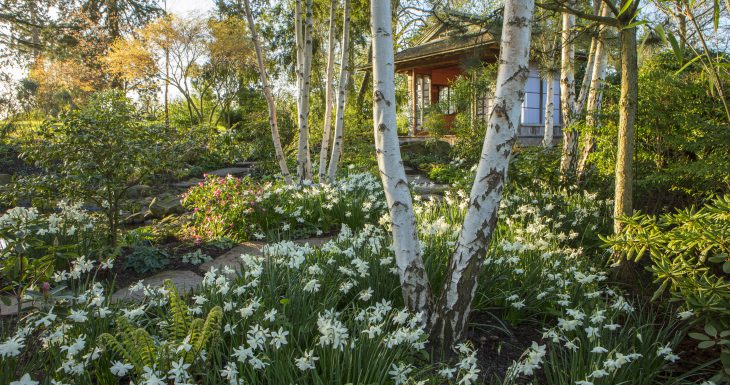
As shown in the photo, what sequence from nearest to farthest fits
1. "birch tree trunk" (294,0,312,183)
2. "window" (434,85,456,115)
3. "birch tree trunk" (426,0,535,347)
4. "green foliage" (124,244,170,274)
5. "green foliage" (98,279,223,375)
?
"green foliage" (98,279,223,375), "birch tree trunk" (426,0,535,347), "green foliage" (124,244,170,274), "birch tree trunk" (294,0,312,183), "window" (434,85,456,115)

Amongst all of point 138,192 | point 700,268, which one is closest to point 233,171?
point 138,192

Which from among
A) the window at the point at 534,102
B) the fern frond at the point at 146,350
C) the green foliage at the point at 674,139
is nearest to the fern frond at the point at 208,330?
the fern frond at the point at 146,350

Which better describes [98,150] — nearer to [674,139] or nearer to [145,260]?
[145,260]

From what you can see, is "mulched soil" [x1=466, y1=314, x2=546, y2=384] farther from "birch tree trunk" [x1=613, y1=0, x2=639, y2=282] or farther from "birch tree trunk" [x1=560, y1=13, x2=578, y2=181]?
"birch tree trunk" [x1=560, y1=13, x2=578, y2=181]

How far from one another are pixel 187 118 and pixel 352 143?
11.8 metres

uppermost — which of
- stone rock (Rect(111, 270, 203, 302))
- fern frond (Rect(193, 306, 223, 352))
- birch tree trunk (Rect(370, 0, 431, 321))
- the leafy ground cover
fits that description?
birch tree trunk (Rect(370, 0, 431, 321))

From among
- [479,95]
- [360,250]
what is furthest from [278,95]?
[360,250]

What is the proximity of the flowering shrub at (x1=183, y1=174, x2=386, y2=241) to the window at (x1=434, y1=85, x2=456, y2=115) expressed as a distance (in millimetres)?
10845

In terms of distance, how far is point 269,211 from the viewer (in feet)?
17.8

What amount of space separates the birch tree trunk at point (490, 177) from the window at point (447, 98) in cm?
1361

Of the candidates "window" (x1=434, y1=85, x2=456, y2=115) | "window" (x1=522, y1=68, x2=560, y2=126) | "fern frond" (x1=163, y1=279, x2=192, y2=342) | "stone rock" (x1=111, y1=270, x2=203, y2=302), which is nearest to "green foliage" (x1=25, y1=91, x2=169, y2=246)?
"stone rock" (x1=111, y1=270, x2=203, y2=302)

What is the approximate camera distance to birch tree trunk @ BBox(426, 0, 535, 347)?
2143 millimetres

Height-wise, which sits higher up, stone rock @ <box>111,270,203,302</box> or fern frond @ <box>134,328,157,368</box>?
fern frond @ <box>134,328,157,368</box>

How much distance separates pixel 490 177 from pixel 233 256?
9.53ft
